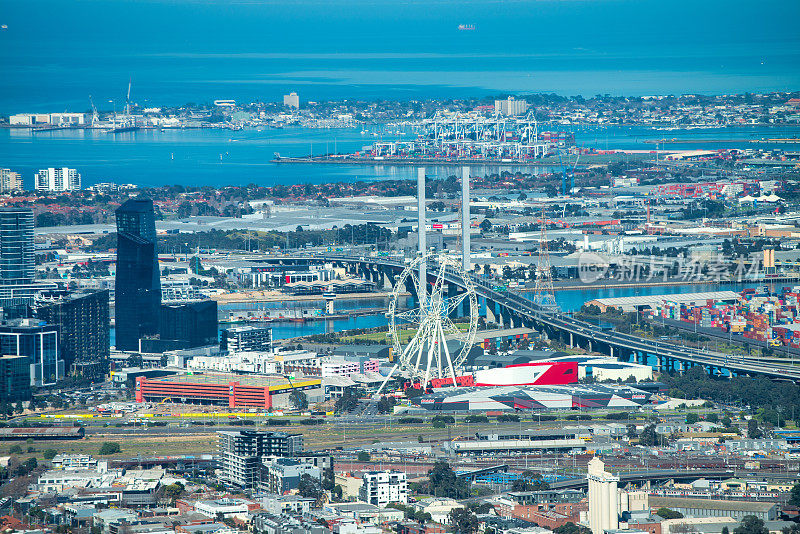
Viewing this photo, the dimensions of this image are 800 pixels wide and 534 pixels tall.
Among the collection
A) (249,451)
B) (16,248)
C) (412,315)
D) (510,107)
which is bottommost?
(249,451)

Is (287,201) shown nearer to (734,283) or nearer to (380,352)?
(734,283)

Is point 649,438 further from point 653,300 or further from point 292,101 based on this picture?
point 292,101

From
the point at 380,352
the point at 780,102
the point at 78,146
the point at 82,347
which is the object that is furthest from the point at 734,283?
the point at 78,146

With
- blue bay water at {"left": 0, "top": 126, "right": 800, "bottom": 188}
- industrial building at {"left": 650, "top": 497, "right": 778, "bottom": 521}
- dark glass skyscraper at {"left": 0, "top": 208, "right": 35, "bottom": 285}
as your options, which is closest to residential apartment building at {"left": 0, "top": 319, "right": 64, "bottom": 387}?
dark glass skyscraper at {"left": 0, "top": 208, "right": 35, "bottom": 285}

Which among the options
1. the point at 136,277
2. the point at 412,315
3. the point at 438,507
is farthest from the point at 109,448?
the point at 136,277

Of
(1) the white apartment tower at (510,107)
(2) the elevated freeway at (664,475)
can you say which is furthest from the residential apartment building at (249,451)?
(1) the white apartment tower at (510,107)

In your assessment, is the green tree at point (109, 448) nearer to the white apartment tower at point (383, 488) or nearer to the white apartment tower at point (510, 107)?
the white apartment tower at point (383, 488)

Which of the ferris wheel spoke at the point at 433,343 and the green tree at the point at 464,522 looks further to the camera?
the ferris wheel spoke at the point at 433,343
